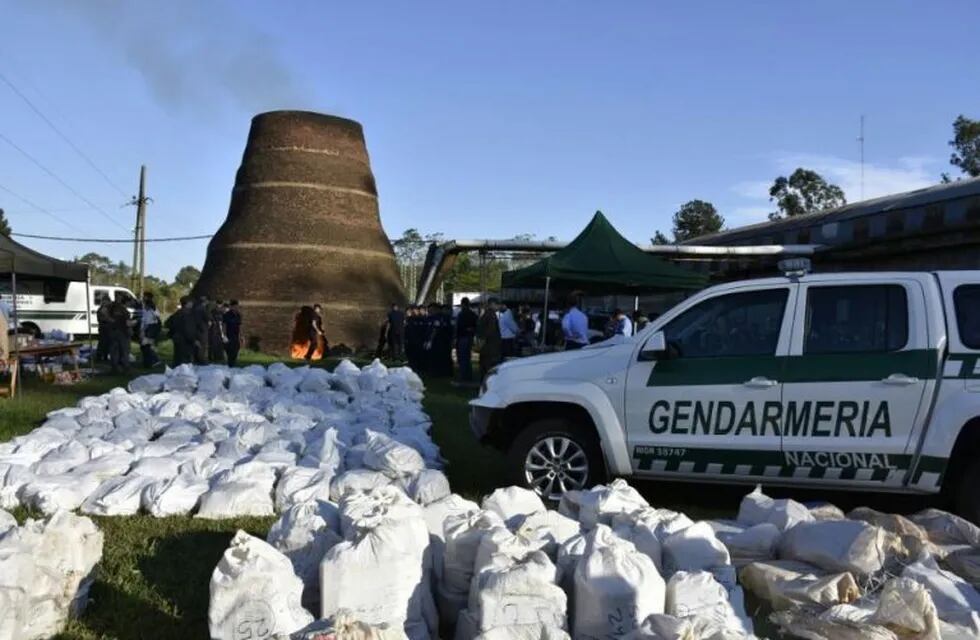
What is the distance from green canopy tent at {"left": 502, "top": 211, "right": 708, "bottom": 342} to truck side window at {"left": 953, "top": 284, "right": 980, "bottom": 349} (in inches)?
313

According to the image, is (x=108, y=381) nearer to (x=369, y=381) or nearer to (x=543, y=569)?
(x=369, y=381)

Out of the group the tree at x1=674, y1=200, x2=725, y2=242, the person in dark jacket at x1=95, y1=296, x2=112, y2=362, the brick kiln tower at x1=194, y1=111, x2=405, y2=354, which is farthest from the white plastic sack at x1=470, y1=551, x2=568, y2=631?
the tree at x1=674, y1=200, x2=725, y2=242

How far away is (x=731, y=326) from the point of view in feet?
20.5

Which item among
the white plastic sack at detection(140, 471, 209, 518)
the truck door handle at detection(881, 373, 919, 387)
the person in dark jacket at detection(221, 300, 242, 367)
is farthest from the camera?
the person in dark jacket at detection(221, 300, 242, 367)

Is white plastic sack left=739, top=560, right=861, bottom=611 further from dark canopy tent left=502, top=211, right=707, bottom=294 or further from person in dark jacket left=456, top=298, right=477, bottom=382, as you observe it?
person in dark jacket left=456, top=298, right=477, bottom=382

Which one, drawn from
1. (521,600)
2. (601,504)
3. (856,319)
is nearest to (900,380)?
(856,319)

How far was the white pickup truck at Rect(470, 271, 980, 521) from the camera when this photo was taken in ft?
18.3

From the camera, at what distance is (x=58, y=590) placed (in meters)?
3.99

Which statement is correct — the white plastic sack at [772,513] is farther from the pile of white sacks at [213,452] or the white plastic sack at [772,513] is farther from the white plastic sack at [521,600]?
the pile of white sacks at [213,452]

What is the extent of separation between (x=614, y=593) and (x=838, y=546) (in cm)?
161

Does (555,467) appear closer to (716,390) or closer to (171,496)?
(716,390)

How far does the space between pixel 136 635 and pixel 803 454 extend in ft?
13.7

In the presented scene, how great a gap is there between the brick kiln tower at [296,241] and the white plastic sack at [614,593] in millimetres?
22738

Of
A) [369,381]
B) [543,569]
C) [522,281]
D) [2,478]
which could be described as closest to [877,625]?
[543,569]
